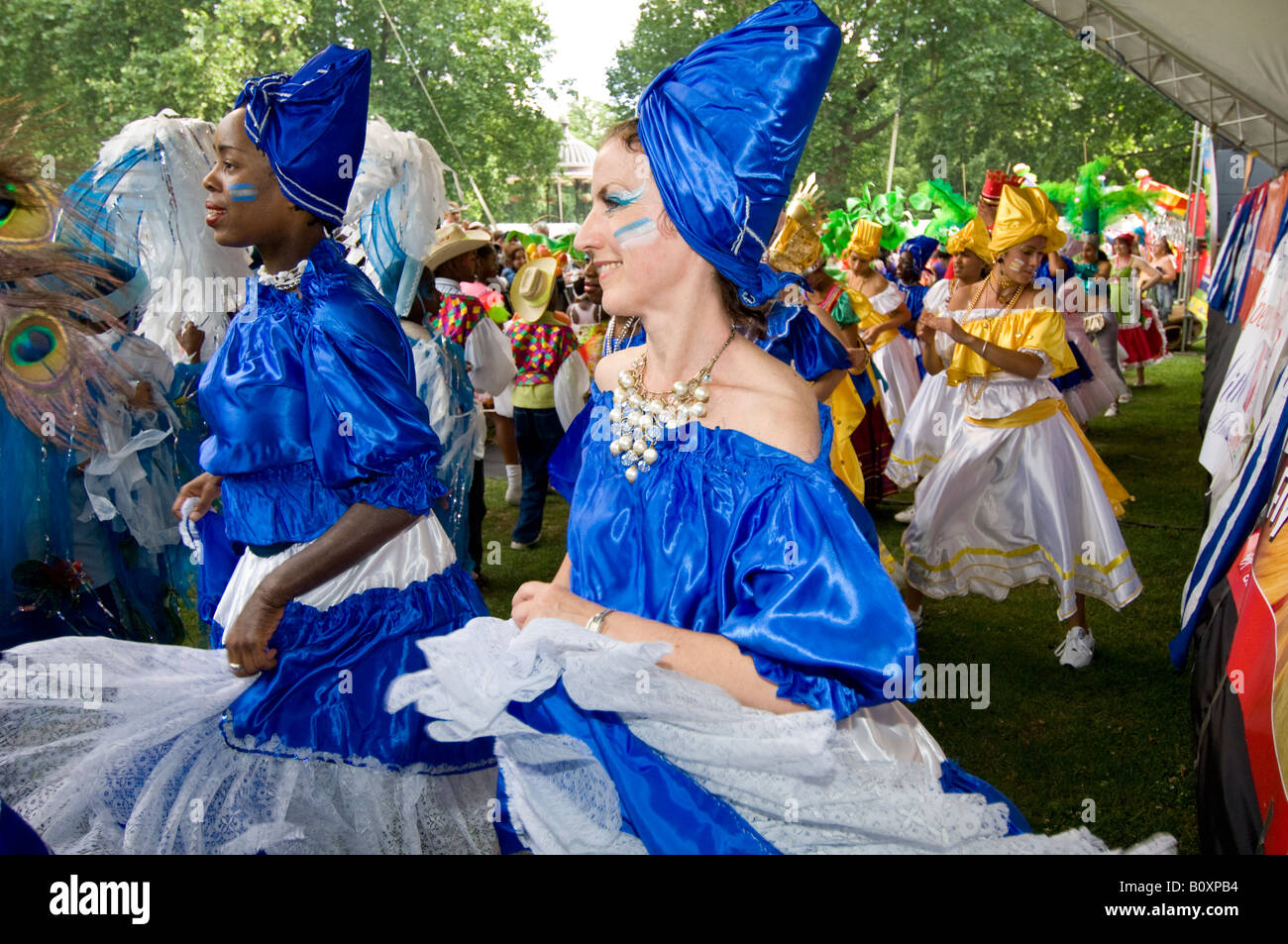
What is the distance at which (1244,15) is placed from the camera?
15.6 feet

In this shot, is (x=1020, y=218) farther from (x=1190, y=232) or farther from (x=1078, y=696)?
(x=1190, y=232)

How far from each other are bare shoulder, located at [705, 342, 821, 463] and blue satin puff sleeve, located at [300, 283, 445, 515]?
81 centimetres

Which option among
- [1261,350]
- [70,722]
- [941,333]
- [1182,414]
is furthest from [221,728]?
[1182,414]

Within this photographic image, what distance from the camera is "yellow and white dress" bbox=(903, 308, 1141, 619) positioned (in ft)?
16.4

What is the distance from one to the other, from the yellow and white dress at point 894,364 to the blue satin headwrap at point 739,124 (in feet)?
23.3

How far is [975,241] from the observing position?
5.69 metres

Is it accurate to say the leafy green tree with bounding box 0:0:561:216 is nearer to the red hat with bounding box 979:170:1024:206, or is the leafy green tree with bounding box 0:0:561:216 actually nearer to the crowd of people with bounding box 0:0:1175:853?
the red hat with bounding box 979:170:1024:206

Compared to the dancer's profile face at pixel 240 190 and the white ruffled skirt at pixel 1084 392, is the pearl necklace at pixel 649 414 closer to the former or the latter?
the dancer's profile face at pixel 240 190

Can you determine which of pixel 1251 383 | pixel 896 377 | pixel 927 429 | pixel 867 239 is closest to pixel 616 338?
pixel 1251 383

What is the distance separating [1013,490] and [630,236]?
3.97 m

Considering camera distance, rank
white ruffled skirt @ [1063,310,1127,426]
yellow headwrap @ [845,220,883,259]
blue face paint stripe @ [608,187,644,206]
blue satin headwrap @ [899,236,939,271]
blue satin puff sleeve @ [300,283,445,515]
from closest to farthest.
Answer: blue face paint stripe @ [608,187,644,206]
blue satin puff sleeve @ [300,283,445,515]
yellow headwrap @ [845,220,883,259]
white ruffled skirt @ [1063,310,1127,426]
blue satin headwrap @ [899,236,939,271]

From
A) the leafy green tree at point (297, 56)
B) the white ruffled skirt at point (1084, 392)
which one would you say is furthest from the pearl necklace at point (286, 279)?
the leafy green tree at point (297, 56)

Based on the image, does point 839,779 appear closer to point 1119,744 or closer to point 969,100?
point 1119,744

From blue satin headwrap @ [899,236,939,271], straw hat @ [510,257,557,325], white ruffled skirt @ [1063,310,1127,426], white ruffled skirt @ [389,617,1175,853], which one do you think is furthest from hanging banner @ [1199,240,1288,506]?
blue satin headwrap @ [899,236,939,271]
